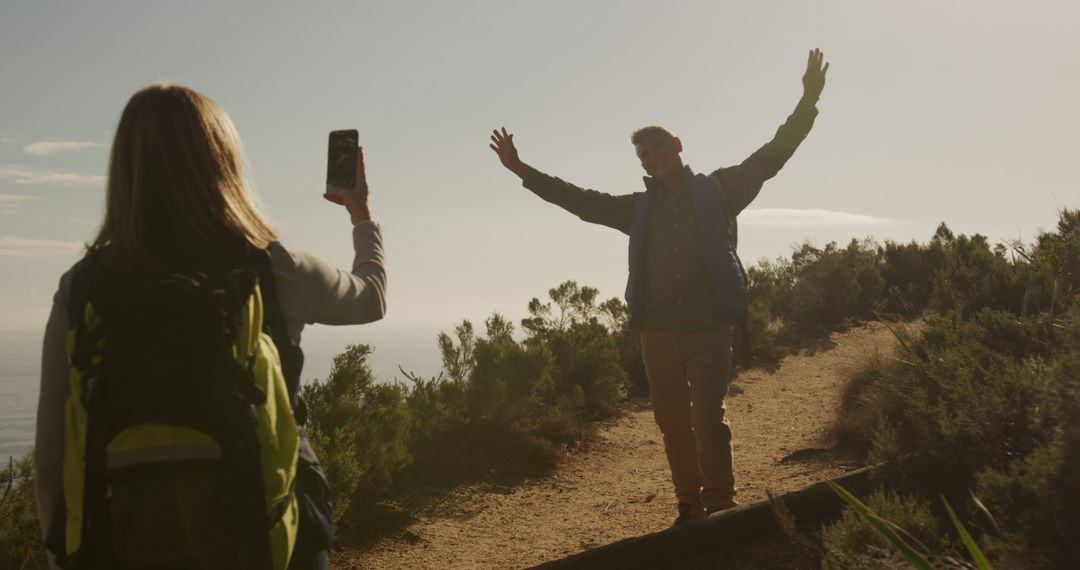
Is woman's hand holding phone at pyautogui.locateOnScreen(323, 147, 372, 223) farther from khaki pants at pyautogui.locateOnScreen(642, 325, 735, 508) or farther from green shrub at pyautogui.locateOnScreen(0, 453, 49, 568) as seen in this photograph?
green shrub at pyautogui.locateOnScreen(0, 453, 49, 568)

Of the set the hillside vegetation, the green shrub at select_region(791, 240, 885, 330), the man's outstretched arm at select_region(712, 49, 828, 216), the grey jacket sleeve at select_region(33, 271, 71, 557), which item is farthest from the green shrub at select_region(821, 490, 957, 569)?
the green shrub at select_region(791, 240, 885, 330)

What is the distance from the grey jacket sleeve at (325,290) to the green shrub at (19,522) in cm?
356

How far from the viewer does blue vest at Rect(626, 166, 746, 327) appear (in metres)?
4.85

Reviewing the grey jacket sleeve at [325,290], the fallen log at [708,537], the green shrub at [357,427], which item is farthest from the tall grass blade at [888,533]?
the green shrub at [357,427]

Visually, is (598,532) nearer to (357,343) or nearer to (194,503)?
(357,343)

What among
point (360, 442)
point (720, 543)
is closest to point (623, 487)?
point (360, 442)

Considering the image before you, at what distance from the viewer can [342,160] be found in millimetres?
2383

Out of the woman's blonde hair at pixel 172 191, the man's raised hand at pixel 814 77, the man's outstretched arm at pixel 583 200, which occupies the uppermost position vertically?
the man's raised hand at pixel 814 77

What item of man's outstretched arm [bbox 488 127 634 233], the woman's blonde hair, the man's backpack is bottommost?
the man's backpack

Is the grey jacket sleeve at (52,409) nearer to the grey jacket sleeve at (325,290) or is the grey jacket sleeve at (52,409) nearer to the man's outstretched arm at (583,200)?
the grey jacket sleeve at (325,290)

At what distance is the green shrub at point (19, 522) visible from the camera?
4469mm

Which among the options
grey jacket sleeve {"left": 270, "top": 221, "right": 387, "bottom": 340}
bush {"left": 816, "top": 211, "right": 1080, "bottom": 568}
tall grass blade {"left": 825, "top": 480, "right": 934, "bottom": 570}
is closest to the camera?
grey jacket sleeve {"left": 270, "top": 221, "right": 387, "bottom": 340}

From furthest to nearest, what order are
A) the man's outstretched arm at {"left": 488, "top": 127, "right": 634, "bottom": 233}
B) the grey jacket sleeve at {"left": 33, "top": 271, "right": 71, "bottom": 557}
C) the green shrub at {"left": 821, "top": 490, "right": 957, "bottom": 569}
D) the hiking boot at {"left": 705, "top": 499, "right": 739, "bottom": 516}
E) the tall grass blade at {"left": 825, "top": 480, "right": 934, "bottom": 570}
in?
1. the man's outstretched arm at {"left": 488, "top": 127, "right": 634, "bottom": 233}
2. the hiking boot at {"left": 705, "top": 499, "right": 739, "bottom": 516}
3. the green shrub at {"left": 821, "top": 490, "right": 957, "bottom": 569}
4. the tall grass blade at {"left": 825, "top": 480, "right": 934, "bottom": 570}
5. the grey jacket sleeve at {"left": 33, "top": 271, "right": 71, "bottom": 557}

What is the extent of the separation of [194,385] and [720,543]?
3336mm
